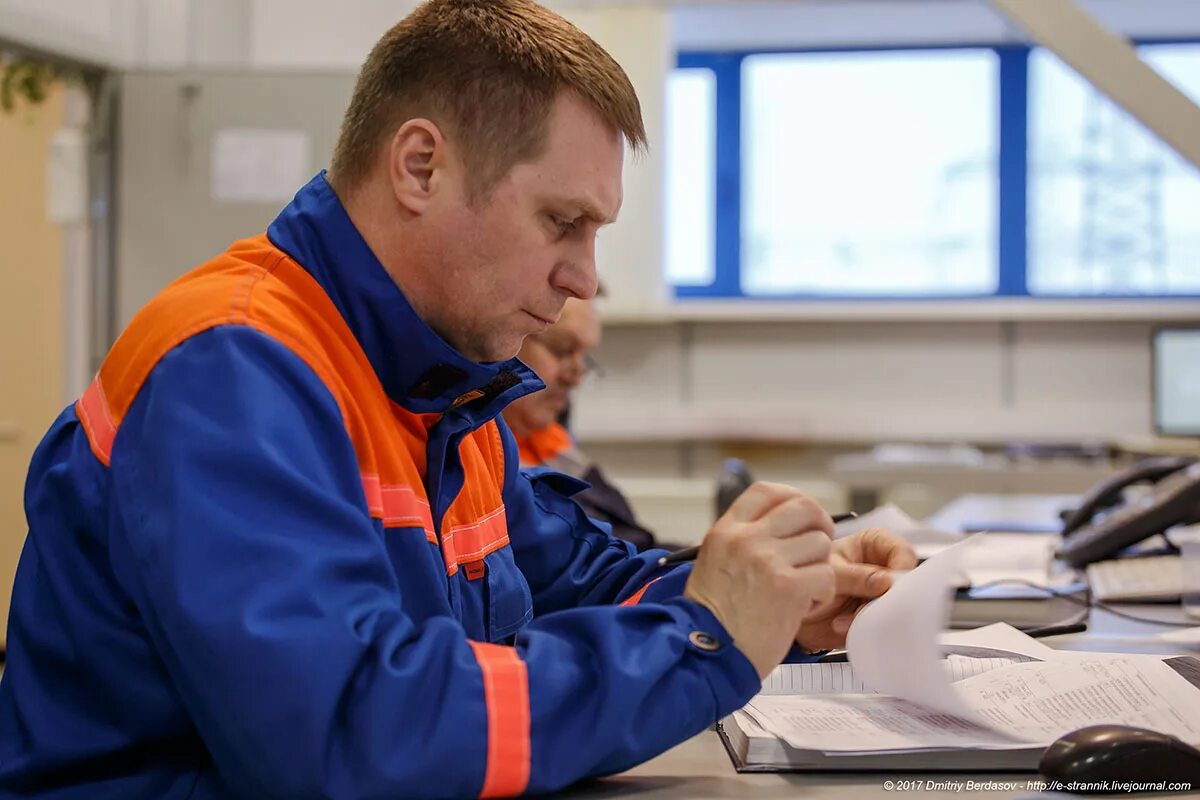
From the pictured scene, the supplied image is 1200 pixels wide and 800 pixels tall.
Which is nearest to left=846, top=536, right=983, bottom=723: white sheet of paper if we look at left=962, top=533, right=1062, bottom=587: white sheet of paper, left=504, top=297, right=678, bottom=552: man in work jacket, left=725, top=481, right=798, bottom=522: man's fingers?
left=725, top=481, right=798, bottom=522: man's fingers

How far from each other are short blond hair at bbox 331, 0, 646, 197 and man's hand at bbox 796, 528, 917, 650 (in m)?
0.40

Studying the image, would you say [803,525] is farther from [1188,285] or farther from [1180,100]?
[1188,285]

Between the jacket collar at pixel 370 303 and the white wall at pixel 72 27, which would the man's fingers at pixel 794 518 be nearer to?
the jacket collar at pixel 370 303

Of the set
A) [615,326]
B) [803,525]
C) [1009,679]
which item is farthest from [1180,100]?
[615,326]

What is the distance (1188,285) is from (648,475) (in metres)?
2.12

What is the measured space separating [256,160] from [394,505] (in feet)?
9.38

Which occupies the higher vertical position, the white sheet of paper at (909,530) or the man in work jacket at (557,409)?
the man in work jacket at (557,409)

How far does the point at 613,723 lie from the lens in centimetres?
81

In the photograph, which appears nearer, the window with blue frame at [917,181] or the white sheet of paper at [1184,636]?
the white sheet of paper at [1184,636]

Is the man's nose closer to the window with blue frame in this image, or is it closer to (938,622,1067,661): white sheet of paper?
(938,622,1067,661): white sheet of paper

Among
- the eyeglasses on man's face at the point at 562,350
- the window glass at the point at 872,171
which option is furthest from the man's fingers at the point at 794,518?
the window glass at the point at 872,171

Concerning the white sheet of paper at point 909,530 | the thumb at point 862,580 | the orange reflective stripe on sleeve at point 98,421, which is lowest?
the white sheet of paper at point 909,530

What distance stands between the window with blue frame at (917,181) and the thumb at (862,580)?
384cm

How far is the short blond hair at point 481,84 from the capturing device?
955 mm
